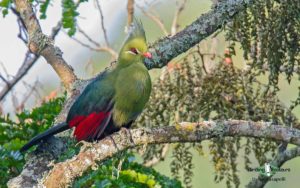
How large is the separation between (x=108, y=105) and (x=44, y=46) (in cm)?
89

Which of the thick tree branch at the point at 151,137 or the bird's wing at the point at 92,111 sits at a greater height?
the bird's wing at the point at 92,111

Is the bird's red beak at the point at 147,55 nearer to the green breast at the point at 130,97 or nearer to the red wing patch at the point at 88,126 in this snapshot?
the green breast at the point at 130,97

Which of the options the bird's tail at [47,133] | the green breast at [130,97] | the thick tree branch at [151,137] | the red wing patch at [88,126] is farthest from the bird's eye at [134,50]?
the thick tree branch at [151,137]

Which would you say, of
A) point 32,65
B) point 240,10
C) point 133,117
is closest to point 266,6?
point 240,10

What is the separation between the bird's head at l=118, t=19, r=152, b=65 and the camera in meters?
4.70

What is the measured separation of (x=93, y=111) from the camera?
14.9 ft

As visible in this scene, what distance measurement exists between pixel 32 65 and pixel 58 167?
10.0ft

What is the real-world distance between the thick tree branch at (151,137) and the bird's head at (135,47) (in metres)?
0.76

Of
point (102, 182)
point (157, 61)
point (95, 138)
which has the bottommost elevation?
point (102, 182)

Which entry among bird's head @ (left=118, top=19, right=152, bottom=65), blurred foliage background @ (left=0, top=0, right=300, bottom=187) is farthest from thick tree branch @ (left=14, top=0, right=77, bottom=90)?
bird's head @ (left=118, top=19, right=152, bottom=65)

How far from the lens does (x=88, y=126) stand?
175 inches

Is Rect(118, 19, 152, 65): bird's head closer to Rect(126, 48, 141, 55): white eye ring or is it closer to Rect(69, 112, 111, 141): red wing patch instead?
Rect(126, 48, 141, 55): white eye ring

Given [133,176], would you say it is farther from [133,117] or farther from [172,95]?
[172,95]

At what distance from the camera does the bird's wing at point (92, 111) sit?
14.7 feet
